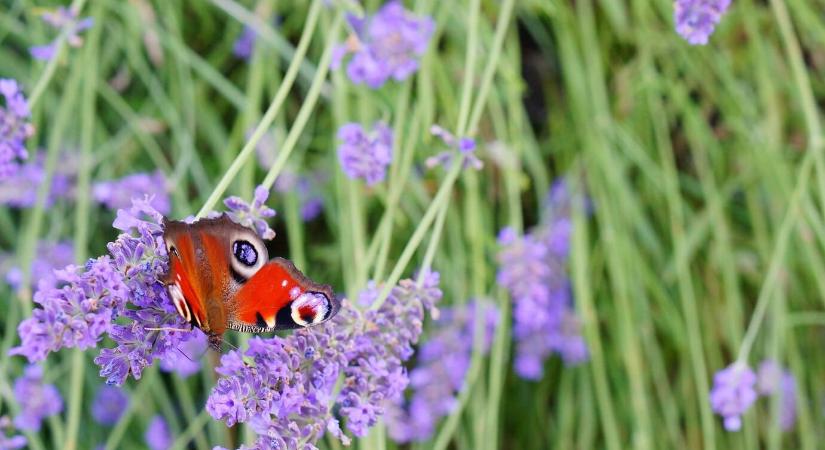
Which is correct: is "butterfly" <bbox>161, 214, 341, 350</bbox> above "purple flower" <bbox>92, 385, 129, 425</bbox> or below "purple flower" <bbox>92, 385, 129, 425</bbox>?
below

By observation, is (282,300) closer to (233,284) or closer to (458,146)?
(233,284)

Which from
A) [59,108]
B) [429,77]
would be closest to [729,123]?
[429,77]

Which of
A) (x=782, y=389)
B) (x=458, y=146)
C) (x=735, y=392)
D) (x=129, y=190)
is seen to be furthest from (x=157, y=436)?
(x=782, y=389)

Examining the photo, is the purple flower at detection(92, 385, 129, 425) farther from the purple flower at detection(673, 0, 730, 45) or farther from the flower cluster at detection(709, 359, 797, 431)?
the purple flower at detection(673, 0, 730, 45)

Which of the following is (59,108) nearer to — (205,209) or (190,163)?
(190,163)

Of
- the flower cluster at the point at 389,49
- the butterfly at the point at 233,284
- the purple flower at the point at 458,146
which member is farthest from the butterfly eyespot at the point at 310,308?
the flower cluster at the point at 389,49

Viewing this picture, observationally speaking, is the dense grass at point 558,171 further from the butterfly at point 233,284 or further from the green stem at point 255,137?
the butterfly at point 233,284

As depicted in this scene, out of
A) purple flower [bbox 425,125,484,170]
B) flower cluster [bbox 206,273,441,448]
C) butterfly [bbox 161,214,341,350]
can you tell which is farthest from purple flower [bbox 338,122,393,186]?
butterfly [bbox 161,214,341,350]
